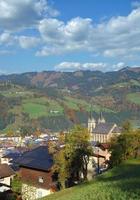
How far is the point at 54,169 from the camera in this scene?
5841 centimetres

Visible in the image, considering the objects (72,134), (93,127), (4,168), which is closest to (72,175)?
(72,134)

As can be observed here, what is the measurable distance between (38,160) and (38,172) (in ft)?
8.97

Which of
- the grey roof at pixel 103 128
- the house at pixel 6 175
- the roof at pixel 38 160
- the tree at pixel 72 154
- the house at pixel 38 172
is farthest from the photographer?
the grey roof at pixel 103 128

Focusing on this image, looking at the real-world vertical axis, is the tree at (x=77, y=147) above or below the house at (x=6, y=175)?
above

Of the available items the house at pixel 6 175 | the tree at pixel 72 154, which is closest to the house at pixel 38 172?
the house at pixel 6 175

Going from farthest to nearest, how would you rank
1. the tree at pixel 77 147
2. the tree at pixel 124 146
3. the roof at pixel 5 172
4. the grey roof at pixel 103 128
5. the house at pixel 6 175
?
the grey roof at pixel 103 128 → the roof at pixel 5 172 → the house at pixel 6 175 → the tree at pixel 124 146 → the tree at pixel 77 147

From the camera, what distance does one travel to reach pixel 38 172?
62.7 m

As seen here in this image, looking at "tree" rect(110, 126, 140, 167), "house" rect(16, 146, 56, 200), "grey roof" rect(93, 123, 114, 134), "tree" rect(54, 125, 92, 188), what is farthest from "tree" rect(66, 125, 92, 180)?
"grey roof" rect(93, 123, 114, 134)

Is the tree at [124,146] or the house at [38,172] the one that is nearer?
the house at [38,172]

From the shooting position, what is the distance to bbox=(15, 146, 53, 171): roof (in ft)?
204

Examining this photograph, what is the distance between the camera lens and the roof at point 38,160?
2448 inches

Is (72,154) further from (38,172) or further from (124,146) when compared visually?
(124,146)

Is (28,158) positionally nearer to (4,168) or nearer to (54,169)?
(4,168)

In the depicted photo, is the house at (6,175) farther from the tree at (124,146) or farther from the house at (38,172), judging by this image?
the tree at (124,146)
